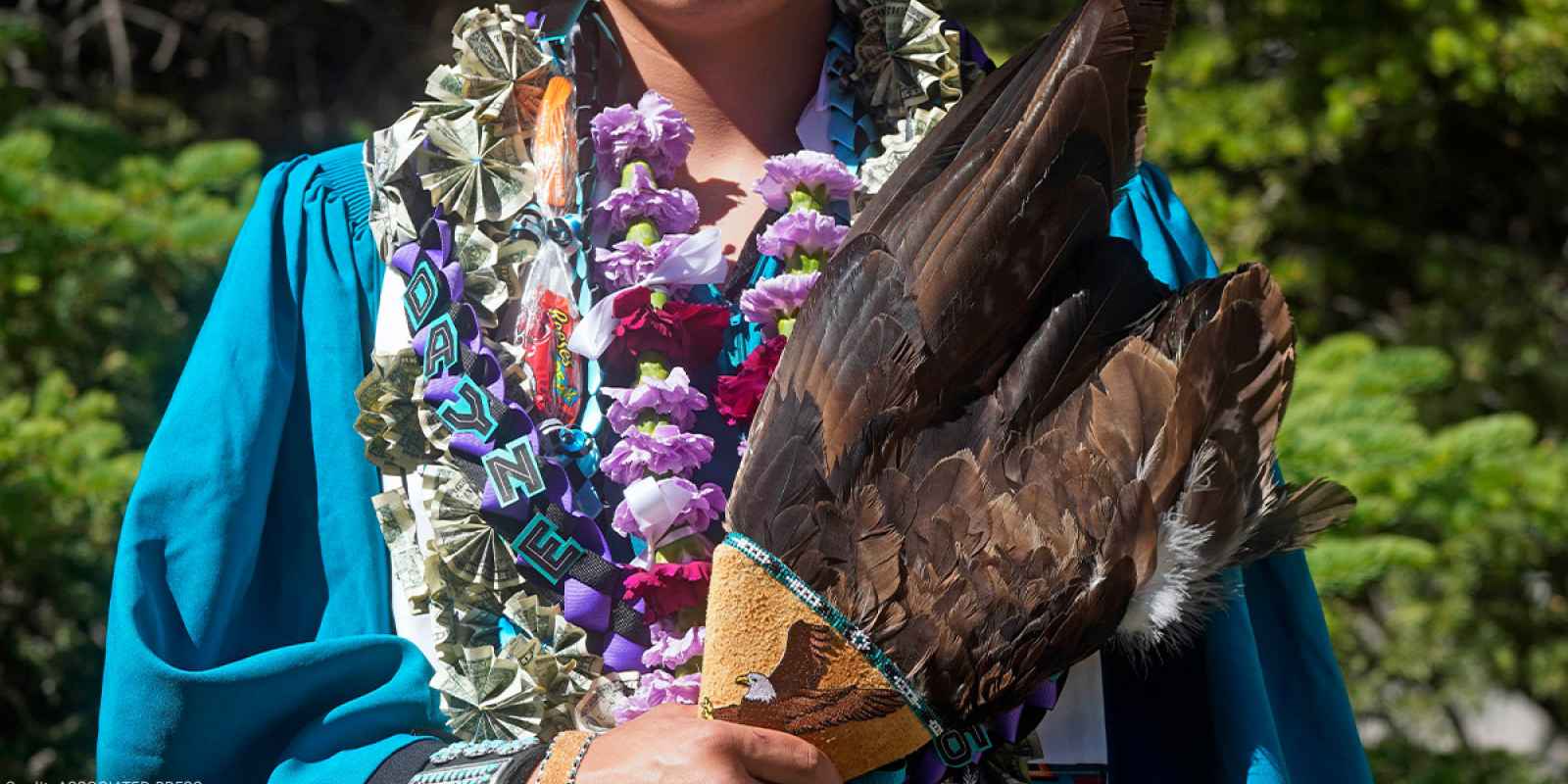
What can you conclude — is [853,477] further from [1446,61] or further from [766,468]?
[1446,61]

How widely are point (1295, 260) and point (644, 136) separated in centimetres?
284

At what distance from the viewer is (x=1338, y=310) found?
13.6 ft

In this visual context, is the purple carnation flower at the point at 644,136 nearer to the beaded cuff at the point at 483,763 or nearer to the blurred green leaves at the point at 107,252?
the beaded cuff at the point at 483,763

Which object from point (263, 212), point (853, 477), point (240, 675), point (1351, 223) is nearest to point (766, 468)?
point (853, 477)

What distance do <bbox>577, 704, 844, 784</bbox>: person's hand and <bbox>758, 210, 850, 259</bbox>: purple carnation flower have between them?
0.43 metres

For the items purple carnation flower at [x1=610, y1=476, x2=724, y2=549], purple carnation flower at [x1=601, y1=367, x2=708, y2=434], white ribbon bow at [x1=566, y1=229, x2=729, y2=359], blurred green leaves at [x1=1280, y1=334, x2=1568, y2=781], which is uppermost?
white ribbon bow at [x1=566, y1=229, x2=729, y2=359]

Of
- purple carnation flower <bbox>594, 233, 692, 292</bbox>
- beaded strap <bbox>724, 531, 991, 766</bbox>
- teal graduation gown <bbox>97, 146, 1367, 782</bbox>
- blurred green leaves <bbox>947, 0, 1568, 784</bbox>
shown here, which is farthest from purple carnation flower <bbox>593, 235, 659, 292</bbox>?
blurred green leaves <bbox>947, 0, 1568, 784</bbox>

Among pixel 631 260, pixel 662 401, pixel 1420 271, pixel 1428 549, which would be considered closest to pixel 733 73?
pixel 631 260

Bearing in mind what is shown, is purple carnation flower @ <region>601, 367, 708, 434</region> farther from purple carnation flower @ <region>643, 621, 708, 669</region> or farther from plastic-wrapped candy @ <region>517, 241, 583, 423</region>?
purple carnation flower @ <region>643, 621, 708, 669</region>

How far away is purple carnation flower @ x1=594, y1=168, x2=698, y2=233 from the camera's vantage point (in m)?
1.39

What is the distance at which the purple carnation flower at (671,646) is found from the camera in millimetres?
1263

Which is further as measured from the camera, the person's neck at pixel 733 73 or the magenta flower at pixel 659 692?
the person's neck at pixel 733 73

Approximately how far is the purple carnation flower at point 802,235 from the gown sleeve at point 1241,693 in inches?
10.7

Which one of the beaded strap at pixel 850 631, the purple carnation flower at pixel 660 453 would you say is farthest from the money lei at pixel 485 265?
the beaded strap at pixel 850 631
